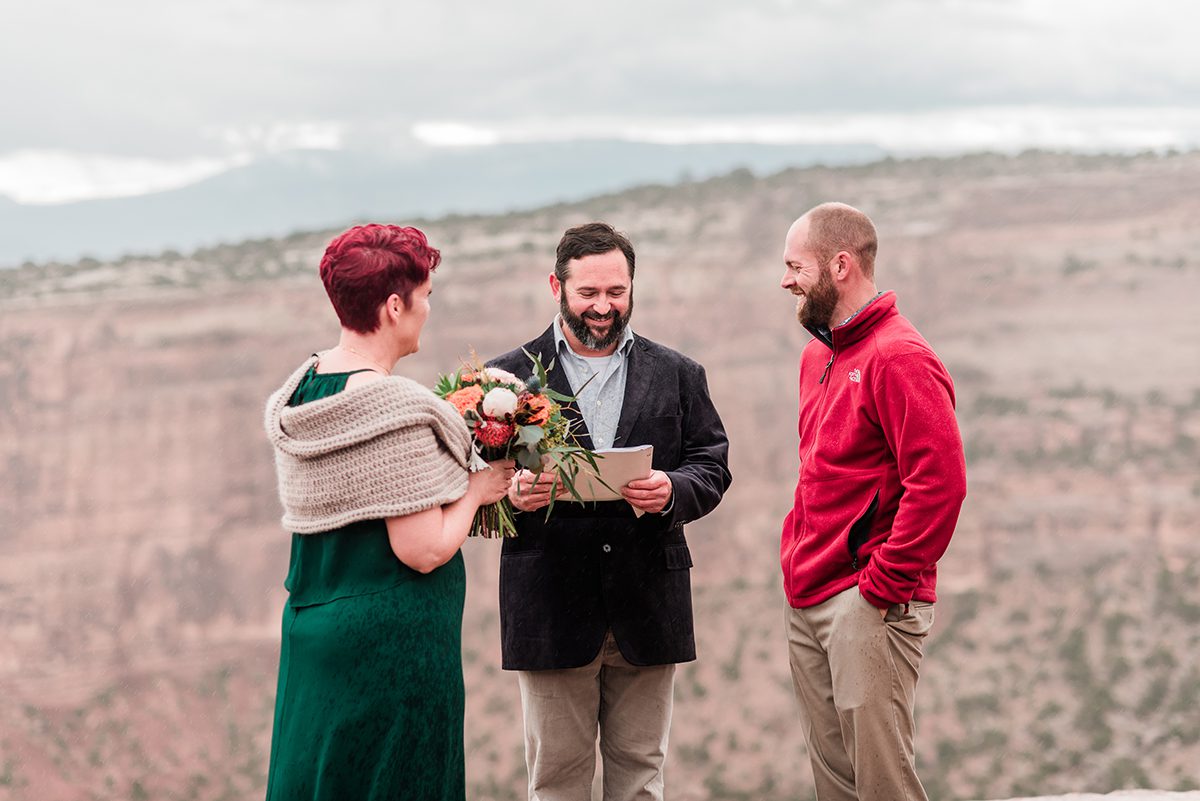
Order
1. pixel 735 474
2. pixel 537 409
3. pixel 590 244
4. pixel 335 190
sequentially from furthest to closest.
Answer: pixel 335 190 → pixel 735 474 → pixel 590 244 → pixel 537 409

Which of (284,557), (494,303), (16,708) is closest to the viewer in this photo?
(16,708)

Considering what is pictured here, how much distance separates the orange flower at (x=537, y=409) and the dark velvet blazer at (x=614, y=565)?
0.81m

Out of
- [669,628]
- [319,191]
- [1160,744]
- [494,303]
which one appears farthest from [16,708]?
[319,191]

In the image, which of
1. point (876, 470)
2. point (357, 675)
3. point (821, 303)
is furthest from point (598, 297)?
point (357, 675)

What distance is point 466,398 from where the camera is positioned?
11.7ft

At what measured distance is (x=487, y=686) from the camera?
21797 millimetres

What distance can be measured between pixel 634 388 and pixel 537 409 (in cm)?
97

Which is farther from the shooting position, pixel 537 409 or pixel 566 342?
pixel 566 342

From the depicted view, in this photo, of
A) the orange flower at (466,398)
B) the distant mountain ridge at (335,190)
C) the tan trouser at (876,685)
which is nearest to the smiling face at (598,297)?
the orange flower at (466,398)

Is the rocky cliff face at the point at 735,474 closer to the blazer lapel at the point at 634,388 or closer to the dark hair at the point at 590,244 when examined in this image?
the blazer lapel at the point at 634,388

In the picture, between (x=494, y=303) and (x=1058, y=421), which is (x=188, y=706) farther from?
(x=1058, y=421)

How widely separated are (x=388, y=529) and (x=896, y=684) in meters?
1.80

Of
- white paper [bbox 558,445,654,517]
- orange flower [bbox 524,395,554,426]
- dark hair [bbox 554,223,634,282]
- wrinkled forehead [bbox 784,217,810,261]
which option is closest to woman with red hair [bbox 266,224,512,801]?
orange flower [bbox 524,395,554,426]

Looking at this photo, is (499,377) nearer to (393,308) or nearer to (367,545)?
(393,308)
